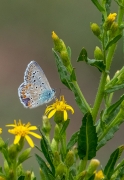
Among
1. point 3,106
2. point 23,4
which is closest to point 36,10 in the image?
point 23,4

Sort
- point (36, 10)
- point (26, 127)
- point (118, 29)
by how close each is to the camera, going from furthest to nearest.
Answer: point (36, 10), point (26, 127), point (118, 29)

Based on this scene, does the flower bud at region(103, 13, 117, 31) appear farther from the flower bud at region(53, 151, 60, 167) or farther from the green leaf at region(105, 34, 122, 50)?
the flower bud at region(53, 151, 60, 167)

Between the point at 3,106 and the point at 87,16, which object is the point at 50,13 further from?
the point at 3,106

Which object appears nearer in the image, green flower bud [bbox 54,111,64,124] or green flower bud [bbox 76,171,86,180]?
green flower bud [bbox 76,171,86,180]

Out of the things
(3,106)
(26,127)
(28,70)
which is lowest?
(3,106)

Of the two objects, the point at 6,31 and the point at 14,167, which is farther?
the point at 6,31

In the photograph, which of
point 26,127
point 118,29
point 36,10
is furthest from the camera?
point 36,10

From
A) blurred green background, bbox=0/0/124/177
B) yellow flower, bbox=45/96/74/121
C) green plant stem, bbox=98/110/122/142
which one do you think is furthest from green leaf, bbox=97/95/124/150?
blurred green background, bbox=0/0/124/177

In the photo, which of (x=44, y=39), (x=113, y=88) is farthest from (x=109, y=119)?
(x=44, y=39)
